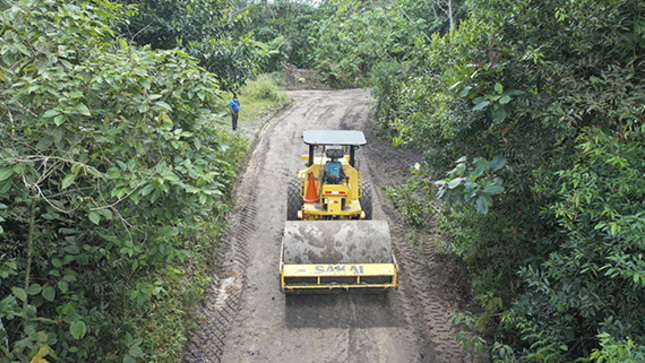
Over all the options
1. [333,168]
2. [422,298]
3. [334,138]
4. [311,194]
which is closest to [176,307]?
[311,194]

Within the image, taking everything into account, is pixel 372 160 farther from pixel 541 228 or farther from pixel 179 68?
pixel 179 68

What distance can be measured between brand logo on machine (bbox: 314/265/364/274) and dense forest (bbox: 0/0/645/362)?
187 centimetres

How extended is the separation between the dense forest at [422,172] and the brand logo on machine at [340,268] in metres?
1.87

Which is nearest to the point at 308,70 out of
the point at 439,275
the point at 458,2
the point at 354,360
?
the point at 458,2

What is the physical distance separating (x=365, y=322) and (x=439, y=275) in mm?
2021

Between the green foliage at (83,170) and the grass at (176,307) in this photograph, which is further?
the grass at (176,307)

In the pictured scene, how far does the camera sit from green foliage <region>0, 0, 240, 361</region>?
3.47m

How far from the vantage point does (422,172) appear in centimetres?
607

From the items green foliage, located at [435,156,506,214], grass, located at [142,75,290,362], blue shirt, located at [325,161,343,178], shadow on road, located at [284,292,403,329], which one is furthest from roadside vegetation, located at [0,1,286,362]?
blue shirt, located at [325,161,343,178]

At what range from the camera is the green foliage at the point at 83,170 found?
3.47 metres

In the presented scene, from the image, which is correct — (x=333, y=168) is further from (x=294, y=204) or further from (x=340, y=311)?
(x=340, y=311)

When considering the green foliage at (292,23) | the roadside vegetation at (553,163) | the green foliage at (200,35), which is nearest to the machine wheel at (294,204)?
the roadside vegetation at (553,163)

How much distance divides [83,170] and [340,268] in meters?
3.99

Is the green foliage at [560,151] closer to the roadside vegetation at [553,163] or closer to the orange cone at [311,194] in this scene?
the roadside vegetation at [553,163]
